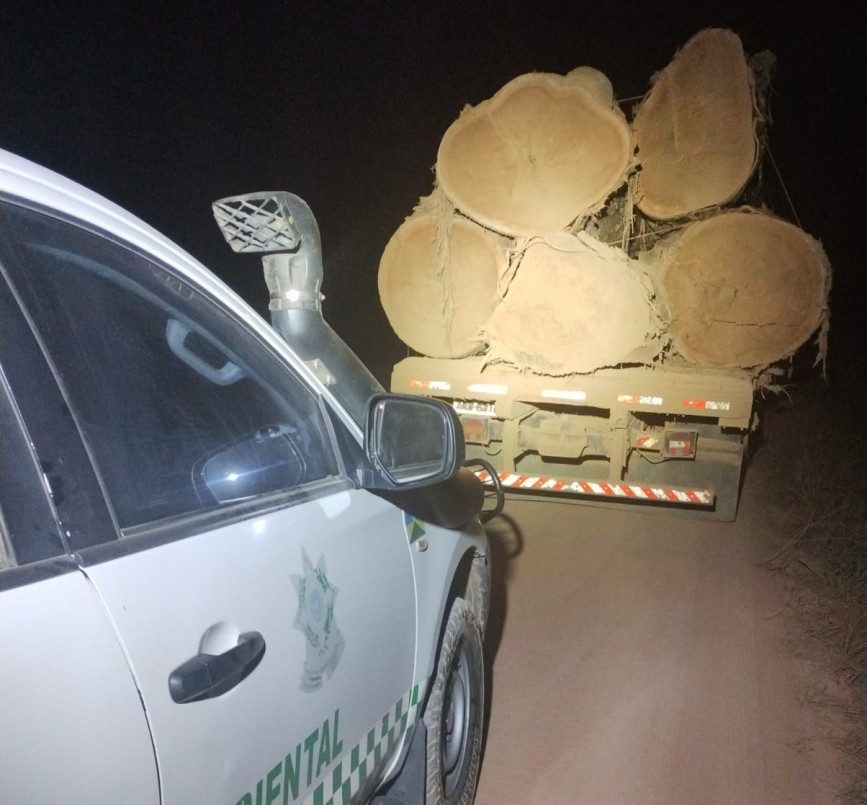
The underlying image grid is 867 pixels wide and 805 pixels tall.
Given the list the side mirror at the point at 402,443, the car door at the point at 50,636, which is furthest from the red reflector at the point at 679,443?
the car door at the point at 50,636

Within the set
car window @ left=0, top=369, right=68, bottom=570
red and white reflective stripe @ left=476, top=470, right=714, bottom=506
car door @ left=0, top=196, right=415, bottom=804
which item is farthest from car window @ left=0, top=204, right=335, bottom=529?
red and white reflective stripe @ left=476, top=470, right=714, bottom=506

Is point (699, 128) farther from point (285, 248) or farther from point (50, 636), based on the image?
point (50, 636)

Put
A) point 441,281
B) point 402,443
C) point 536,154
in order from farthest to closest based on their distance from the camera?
point 441,281
point 536,154
point 402,443

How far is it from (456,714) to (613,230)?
13.4ft

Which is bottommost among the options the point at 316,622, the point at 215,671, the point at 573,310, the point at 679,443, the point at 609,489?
the point at 609,489

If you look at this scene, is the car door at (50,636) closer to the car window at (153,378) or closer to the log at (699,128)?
the car window at (153,378)

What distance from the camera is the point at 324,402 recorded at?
1977 millimetres

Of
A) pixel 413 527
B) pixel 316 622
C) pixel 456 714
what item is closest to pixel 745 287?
pixel 456 714

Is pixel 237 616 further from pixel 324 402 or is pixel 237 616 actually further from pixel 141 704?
pixel 324 402

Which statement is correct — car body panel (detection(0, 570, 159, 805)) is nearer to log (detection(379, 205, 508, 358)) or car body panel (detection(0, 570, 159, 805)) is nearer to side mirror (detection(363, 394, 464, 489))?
side mirror (detection(363, 394, 464, 489))

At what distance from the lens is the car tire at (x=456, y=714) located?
7.88 ft

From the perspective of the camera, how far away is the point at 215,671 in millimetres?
1271

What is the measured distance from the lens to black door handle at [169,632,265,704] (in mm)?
1204

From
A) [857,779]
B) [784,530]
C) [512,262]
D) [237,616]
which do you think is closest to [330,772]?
[237,616]
